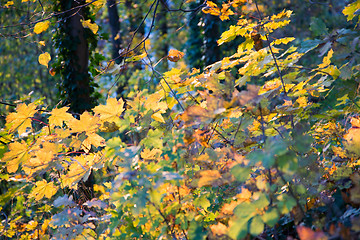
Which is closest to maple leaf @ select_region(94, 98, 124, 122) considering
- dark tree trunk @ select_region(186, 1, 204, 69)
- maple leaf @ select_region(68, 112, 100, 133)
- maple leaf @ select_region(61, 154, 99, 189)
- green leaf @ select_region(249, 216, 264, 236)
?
maple leaf @ select_region(68, 112, 100, 133)

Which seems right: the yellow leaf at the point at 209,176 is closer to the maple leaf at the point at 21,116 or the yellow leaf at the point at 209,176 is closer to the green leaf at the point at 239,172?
the green leaf at the point at 239,172

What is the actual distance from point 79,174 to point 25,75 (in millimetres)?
8803

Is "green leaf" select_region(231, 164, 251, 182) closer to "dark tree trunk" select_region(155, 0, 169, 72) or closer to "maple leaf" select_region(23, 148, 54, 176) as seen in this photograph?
"maple leaf" select_region(23, 148, 54, 176)

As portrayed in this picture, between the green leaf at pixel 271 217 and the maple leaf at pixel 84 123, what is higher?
the maple leaf at pixel 84 123

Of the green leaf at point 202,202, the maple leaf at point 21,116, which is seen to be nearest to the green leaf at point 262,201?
the green leaf at point 202,202

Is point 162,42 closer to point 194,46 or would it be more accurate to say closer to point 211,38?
point 194,46

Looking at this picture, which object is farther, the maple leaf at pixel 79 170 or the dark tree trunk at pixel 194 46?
the dark tree trunk at pixel 194 46

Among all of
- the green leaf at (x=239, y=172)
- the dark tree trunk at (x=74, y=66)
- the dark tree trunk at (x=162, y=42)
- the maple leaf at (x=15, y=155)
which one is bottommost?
the green leaf at (x=239, y=172)

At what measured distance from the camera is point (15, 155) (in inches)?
63.3

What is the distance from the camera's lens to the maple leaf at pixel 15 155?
5.19ft

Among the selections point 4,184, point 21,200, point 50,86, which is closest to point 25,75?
point 50,86

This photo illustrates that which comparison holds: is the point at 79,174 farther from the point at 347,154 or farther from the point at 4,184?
the point at 4,184

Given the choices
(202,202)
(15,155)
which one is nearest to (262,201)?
(202,202)

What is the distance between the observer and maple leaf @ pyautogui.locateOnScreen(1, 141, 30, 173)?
1583mm
